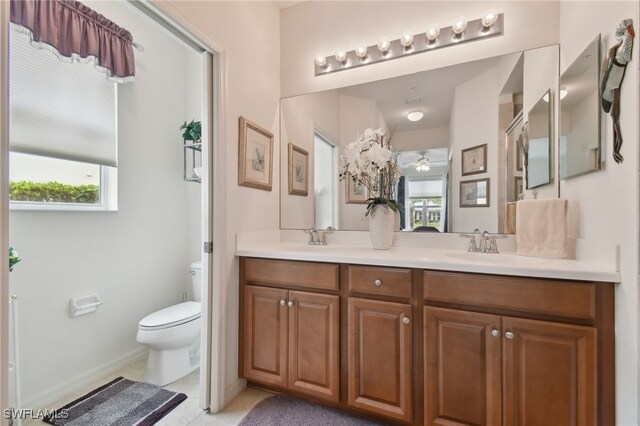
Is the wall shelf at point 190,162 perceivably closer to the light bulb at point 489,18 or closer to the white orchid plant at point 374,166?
the white orchid plant at point 374,166

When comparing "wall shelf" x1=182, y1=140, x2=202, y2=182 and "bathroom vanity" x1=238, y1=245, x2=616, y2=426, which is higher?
"wall shelf" x1=182, y1=140, x2=202, y2=182

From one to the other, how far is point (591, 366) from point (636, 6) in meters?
1.26

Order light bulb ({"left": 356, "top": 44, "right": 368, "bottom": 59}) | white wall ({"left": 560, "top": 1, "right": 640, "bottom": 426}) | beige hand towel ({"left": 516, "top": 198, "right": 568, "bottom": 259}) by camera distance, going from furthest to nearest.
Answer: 1. light bulb ({"left": 356, "top": 44, "right": 368, "bottom": 59})
2. beige hand towel ({"left": 516, "top": 198, "right": 568, "bottom": 259})
3. white wall ({"left": 560, "top": 1, "right": 640, "bottom": 426})

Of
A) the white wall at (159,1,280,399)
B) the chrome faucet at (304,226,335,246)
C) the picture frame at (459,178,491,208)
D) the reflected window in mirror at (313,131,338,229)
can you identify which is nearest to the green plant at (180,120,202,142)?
the white wall at (159,1,280,399)

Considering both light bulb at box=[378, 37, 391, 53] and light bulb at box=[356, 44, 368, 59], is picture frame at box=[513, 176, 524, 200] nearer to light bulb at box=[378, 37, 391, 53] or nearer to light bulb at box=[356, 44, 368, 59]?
light bulb at box=[378, 37, 391, 53]

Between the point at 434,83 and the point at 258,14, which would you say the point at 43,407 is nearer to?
the point at 258,14

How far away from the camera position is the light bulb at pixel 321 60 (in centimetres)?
212

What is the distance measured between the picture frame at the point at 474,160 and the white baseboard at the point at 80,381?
2.74 metres

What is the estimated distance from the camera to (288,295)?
62.8 inches

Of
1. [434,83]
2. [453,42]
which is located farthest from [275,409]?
[453,42]

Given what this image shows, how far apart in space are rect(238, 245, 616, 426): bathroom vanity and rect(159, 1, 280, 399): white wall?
93 millimetres

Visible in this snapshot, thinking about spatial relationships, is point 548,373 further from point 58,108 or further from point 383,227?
point 58,108

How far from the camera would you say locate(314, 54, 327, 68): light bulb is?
2.12 metres

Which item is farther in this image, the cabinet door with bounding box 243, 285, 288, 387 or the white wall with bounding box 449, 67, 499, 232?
the white wall with bounding box 449, 67, 499, 232
